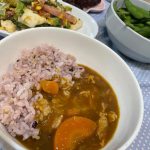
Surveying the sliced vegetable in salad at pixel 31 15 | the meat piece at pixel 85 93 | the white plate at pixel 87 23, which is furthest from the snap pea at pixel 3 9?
the meat piece at pixel 85 93

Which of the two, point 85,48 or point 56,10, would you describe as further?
point 56,10

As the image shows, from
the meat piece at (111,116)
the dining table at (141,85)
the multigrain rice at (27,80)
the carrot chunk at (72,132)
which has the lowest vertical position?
the dining table at (141,85)

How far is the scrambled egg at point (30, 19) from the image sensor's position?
1.82 metres

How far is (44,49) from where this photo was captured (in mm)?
1430

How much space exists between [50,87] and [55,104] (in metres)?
0.15

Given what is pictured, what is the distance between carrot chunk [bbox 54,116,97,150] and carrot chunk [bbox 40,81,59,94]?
0.92 feet

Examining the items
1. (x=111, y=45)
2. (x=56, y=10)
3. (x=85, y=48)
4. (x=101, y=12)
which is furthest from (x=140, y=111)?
(x=101, y=12)

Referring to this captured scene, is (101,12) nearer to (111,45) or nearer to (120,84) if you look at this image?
(111,45)

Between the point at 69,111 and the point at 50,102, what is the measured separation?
0.53ft

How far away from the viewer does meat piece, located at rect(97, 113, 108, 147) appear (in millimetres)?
1035

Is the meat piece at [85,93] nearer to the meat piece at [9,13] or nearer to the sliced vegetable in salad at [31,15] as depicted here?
the sliced vegetable in salad at [31,15]

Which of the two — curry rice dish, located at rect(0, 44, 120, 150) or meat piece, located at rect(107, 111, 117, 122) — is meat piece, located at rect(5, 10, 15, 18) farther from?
meat piece, located at rect(107, 111, 117, 122)

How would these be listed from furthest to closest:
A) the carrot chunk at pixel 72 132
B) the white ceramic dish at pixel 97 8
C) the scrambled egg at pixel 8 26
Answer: the white ceramic dish at pixel 97 8
the scrambled egg at pixel 8 26
the carrot chunk at pixel 72 132

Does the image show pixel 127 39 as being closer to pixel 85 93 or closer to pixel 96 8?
pixel 85 93
